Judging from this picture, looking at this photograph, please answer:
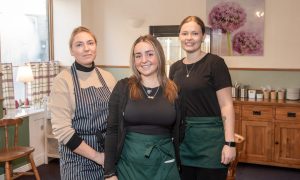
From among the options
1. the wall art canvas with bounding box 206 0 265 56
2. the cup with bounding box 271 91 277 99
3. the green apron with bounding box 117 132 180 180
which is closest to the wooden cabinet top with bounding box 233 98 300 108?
the cup with bounding box 271 91 277 99

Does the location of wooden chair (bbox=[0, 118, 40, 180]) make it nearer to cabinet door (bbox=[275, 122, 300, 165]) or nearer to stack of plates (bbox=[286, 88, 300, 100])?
cabinet door (bbox=[275, 122, 300, 165])

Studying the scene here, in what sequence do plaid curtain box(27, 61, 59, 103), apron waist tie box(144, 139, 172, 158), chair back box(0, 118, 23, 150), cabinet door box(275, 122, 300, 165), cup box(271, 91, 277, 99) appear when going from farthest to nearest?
1. plaid curtain box(27, 61, 59, 103)
2. cup box(271, 91, 277, 99)
3. cabinet door box(275, 122, 300, 165)
4. chair back box(0, 118, 23, 150)
5. apron waist tie box(144, 139, 172, 158)

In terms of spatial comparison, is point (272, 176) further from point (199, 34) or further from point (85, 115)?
point (85, 115)

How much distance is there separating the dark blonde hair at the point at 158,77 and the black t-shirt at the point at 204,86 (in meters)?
0.23

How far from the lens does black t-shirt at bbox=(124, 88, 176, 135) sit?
1.75 metres

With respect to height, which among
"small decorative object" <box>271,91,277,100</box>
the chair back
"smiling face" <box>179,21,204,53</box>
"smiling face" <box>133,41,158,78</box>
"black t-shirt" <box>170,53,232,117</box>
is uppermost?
"smiling face" <box>179,21,204,53</box>

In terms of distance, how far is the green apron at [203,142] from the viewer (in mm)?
2084

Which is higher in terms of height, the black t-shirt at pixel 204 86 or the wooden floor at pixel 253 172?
the black t-shirt at pixel 204 86

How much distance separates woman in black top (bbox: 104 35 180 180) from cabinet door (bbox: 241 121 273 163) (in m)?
2.92

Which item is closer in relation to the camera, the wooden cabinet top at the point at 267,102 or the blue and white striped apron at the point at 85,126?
the blue and white striped apron at the point at 85,126

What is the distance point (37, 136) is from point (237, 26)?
121 inches

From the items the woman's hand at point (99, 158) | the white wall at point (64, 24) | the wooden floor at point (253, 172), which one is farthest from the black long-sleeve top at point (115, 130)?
the white wall at point (64, 24)

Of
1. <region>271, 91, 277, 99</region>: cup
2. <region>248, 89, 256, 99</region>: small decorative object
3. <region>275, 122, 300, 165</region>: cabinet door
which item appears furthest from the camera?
<region>248, 89, 256, 99</region>: small decorative object

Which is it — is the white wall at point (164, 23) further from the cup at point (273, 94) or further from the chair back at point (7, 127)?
the chair back at point (7, 127)
